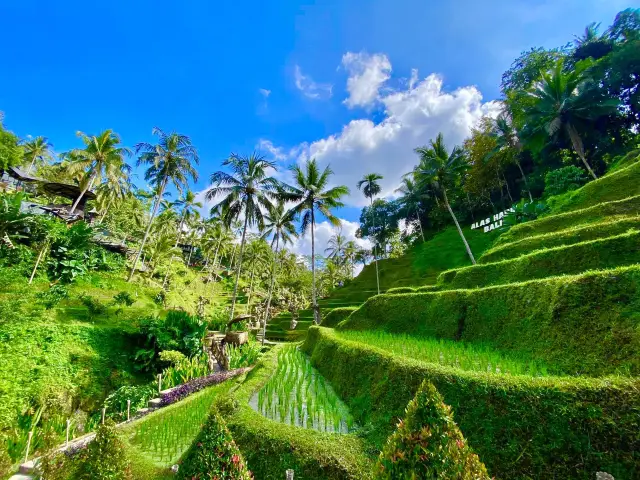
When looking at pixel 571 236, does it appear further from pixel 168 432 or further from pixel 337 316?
pixel 168 432

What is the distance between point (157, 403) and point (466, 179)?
42.2 m

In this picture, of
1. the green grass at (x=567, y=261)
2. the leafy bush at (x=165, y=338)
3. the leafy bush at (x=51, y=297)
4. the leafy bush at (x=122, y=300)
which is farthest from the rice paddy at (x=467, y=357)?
the leafy bush at (x=122, y=300)

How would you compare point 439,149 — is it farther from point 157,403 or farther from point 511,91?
point 157,403

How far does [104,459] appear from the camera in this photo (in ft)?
12.1

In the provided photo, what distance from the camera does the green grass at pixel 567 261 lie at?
19.6ft

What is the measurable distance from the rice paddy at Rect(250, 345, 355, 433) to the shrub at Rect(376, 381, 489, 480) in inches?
99.2

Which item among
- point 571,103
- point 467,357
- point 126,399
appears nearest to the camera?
point 467,357

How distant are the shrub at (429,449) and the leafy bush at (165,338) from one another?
500 inches

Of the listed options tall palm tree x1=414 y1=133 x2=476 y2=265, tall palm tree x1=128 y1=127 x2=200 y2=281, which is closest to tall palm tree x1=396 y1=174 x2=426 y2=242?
tall palm tree x1=414 y1=133 x2=476 y2=265

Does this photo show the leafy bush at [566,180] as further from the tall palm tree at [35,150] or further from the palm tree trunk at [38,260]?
the tall palm tree at [35,150]

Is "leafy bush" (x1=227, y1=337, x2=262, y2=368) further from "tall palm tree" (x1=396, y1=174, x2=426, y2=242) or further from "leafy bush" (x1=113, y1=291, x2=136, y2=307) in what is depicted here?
"tall palm tree" (x1=396, y1=174, x2=426, y2=242)

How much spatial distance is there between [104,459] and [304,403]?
3.60m

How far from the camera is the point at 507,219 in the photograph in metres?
23.2

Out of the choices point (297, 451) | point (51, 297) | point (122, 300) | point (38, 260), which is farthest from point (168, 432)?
point (38, 260)
